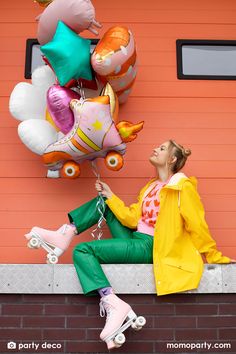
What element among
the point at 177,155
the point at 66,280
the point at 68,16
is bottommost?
the point at 66,280

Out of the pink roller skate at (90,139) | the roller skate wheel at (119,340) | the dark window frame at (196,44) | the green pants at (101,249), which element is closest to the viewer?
the roller skate wheel at (119,340)

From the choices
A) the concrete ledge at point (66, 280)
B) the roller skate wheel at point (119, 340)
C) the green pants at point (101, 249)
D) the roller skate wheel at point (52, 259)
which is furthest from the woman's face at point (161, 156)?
the roller skate wheel at point (119, 340)

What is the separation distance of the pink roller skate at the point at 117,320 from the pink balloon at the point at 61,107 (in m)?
1.03

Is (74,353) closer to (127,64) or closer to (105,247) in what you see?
(105,247)

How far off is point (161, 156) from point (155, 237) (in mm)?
547

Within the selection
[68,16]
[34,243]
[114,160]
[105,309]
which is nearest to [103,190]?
[114,160]

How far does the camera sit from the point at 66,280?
315cm

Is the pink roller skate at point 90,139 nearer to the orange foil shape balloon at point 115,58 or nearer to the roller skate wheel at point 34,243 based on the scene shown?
the orange foil shape balloon at point 115,58

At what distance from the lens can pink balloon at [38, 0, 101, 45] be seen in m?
3.36

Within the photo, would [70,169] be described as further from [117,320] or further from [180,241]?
[117,320]

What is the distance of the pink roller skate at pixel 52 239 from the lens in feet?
10.6

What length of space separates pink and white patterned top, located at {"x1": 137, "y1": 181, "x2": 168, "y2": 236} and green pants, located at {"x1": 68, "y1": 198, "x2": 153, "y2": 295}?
0.15 ft

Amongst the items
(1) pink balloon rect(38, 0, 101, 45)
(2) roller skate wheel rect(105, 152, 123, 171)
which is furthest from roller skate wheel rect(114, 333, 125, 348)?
(1) pink balloon rect(38, 0, 101, 45)

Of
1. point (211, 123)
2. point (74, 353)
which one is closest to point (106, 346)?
point (74, 353)
